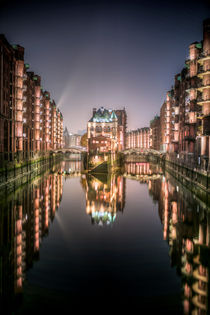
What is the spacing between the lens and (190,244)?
14961 mm

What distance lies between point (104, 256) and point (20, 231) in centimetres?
604

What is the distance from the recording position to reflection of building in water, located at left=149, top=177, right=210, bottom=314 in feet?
32.4

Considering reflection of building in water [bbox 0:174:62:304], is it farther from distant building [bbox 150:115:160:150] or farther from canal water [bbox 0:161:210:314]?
distant building [bbox 150:115:160:150]

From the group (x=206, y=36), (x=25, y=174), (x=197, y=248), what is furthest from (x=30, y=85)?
(x=197, y=248)

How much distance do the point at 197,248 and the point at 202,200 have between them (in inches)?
456

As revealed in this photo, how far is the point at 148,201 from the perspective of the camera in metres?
28.2

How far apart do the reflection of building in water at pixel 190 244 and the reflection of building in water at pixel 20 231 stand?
6300mm

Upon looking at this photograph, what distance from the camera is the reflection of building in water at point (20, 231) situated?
36.5 feet

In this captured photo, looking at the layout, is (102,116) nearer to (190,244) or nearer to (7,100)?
(7,100)

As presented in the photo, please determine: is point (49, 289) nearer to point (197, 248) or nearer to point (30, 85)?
point (197, 248)

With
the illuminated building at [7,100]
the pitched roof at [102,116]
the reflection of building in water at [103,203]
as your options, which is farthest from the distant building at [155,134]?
the reflection of building in water at [103,203]

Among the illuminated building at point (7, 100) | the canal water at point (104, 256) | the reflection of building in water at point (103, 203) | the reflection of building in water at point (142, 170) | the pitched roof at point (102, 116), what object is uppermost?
the pitched roof at point (102, 116)

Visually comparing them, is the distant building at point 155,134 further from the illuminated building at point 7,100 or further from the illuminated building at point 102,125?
the illuminated building at point 7,100

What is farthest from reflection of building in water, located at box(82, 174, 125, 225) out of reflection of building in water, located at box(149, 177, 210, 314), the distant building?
the distant building
